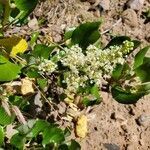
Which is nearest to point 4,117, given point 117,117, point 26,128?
point 26,128

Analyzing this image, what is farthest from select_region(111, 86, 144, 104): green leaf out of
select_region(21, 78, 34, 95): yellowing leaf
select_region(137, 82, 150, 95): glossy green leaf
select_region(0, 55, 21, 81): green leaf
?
select_region(21, 78, 34, 95): yellowing leaf

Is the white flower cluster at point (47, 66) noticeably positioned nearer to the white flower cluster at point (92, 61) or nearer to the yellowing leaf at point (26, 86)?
the white flower cluster at point (92, 61)

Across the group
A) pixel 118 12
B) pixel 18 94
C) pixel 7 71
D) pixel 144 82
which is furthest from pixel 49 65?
pixel 118 12

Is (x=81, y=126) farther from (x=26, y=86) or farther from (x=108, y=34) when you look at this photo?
(x=108, y=34)

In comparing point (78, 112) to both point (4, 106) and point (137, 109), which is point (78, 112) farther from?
point (4, 106)

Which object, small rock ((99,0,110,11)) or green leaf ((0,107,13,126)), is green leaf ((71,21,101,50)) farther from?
small rock ((99,0,110,11))

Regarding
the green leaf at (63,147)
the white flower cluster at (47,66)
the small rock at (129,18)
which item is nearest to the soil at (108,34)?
the small rock at (129,18)
